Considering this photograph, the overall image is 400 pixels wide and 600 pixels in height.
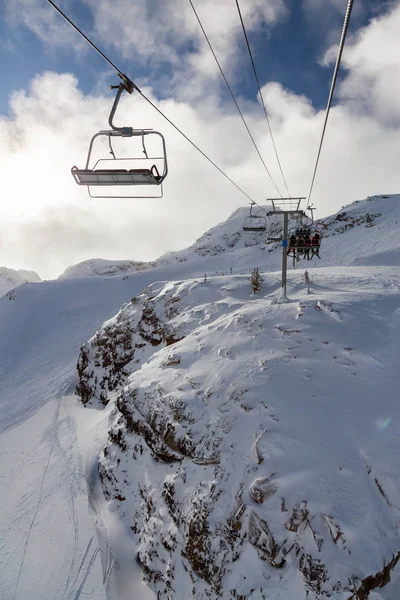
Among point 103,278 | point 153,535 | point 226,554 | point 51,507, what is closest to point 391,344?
point 226,554

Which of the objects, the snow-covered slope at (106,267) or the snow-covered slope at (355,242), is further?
the snow-covered slope at (106,267)

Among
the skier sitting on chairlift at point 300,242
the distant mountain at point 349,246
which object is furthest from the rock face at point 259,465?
the distant mountain at point 349,246

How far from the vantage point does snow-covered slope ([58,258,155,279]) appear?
79.3m

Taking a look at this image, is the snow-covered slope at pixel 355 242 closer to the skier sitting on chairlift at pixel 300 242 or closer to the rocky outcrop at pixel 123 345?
the skier sitting on chairlift at pixel 300 242

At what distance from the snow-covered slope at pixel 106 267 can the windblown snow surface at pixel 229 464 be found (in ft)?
182

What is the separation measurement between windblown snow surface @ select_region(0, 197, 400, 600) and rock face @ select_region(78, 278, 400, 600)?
0.12ft

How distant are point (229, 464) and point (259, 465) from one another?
35.0 inches

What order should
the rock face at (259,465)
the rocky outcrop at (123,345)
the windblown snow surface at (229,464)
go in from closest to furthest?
1. the rock face at (259,465)
2. the windblown snow surface at (229,464)
3. the rocky outcrop at (123,345)

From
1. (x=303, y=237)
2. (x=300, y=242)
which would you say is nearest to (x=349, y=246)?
(x=303, y=237)

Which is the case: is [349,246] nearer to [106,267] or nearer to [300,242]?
[300,242]

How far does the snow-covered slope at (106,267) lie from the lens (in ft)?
260

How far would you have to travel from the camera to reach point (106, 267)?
3556 inches

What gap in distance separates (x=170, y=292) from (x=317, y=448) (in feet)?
46.4

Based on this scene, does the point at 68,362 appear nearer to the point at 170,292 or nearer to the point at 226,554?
the point at 170,292
